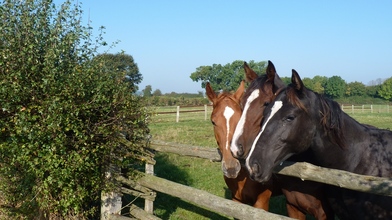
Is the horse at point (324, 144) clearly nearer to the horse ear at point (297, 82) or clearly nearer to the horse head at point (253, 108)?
the horse ear at point (297, 82)

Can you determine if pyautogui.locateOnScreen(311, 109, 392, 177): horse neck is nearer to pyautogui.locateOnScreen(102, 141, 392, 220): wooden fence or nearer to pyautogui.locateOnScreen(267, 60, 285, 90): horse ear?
pyautogui.locateOnScreen(102, 141, 392, 220): wooden fence

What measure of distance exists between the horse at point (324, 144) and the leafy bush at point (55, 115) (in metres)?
2.32

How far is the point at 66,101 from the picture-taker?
4.26m

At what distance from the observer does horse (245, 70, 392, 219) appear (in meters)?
3.03

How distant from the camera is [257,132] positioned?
11.7 feet

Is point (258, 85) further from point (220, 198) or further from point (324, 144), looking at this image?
point (220, 198)

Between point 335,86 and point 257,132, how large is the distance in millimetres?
82172

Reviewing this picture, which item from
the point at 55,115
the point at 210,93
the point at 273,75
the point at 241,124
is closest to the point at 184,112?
the point at 210,93

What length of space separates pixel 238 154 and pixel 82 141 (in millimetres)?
2056

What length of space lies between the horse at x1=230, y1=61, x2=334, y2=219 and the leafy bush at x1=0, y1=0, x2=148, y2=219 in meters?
1.87

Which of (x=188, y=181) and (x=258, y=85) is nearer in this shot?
(x=258, y=85)

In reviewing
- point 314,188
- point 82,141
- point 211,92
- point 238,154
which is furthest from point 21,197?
point 314,188

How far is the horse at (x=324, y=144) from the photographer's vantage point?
9.95ft

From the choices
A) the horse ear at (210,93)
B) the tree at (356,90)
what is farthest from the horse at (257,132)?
the tree at (356,90)
